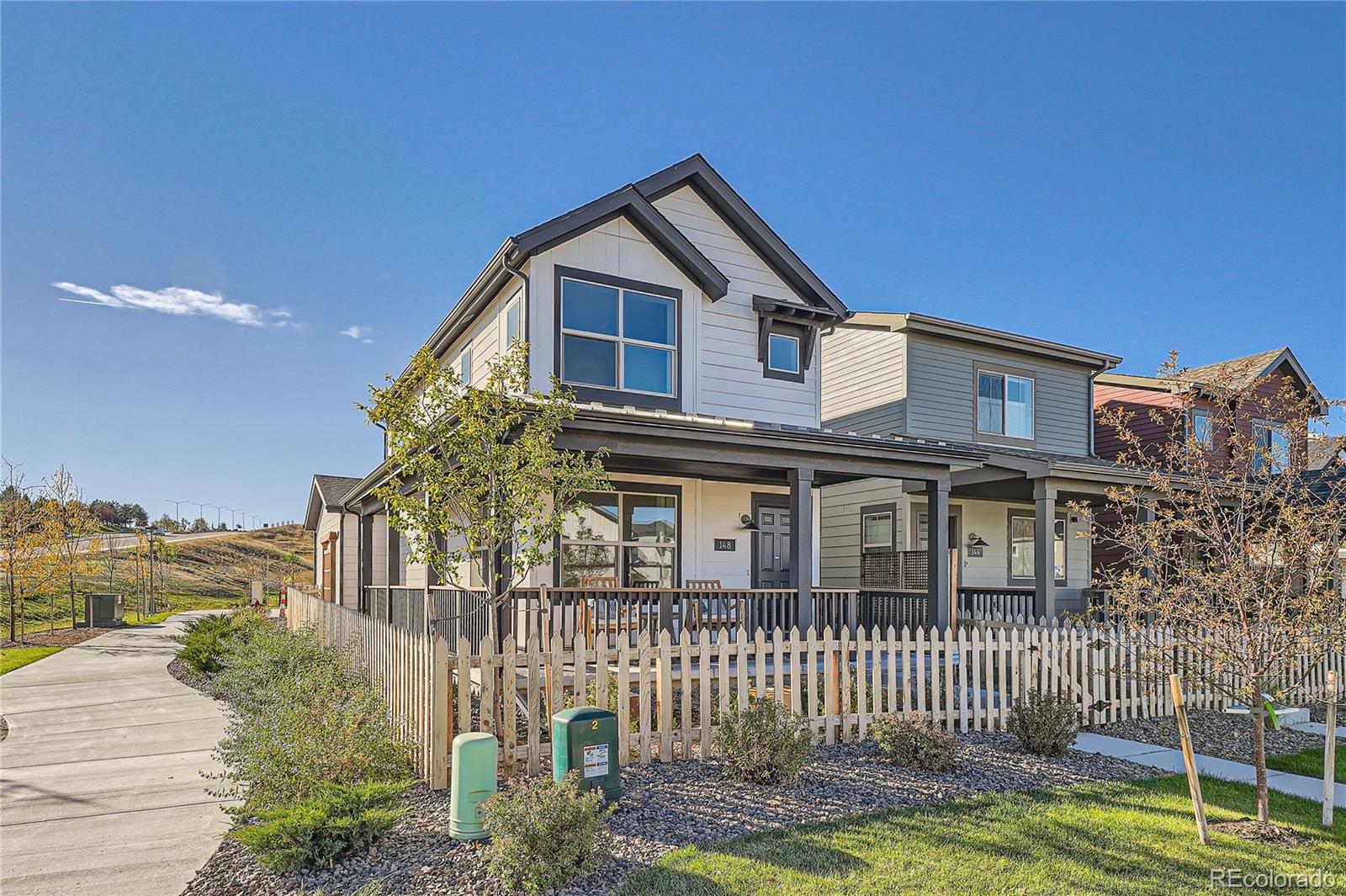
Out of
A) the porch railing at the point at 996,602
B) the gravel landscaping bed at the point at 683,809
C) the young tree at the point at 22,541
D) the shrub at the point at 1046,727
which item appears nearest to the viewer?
the gravel landscaping bed at the point at 683,809

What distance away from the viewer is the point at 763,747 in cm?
694

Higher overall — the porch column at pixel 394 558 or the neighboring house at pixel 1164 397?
the neighboring house at pixel 1164 397

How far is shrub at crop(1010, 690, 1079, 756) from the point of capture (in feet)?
27.0

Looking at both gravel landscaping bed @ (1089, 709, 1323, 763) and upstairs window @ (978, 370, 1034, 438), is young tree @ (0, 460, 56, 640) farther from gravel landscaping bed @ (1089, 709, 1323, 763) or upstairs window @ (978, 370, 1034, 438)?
gravel landscaping bed @ (1089, 709, 1323, 763)

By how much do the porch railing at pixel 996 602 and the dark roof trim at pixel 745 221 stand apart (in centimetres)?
661

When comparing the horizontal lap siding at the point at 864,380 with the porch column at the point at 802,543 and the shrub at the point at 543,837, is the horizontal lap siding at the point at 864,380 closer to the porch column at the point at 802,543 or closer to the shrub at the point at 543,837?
the porch column at the point at 802,543

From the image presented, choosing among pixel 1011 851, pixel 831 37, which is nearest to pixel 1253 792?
pixel 1011 851

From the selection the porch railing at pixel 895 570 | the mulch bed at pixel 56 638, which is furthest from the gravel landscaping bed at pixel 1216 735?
the mulch bed at pixel 56 638

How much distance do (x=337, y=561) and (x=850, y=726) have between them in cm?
1886

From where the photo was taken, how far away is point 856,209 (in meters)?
19.2

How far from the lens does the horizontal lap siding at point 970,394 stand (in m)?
17.7

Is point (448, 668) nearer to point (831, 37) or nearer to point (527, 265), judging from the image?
point (527, 265)

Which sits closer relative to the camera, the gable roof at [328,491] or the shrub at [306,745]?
the shrub at [306,745]

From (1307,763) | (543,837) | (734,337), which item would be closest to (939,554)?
(734,337)
